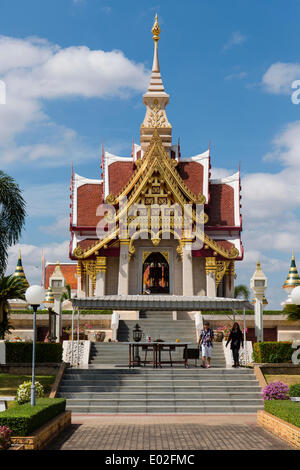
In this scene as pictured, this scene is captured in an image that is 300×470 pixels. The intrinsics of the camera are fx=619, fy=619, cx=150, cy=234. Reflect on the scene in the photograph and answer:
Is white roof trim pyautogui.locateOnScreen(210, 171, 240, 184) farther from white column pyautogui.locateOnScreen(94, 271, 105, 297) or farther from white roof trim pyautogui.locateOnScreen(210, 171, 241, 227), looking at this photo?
white column pyautogui.locateOnScreen(94, 271, 105, 297)

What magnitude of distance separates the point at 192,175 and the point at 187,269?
23.3ft

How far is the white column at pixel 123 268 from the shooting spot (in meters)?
31.0

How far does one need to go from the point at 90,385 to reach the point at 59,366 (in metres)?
1.71

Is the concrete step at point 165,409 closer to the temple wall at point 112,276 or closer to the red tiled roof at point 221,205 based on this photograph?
the temple wall at point 112,276

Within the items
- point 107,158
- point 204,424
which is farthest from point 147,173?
point 204,424

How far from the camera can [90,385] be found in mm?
18812

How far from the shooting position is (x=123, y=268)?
31203mm

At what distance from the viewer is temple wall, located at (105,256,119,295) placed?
32.5 meters

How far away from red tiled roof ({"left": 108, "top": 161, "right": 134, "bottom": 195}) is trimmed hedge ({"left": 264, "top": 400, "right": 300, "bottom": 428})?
72.7ft

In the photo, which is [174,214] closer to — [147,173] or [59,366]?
[147,173]

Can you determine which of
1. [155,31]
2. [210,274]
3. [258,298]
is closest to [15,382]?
[258,298]

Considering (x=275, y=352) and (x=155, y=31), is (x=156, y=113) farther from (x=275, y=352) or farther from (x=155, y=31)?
(x=275, y=352)

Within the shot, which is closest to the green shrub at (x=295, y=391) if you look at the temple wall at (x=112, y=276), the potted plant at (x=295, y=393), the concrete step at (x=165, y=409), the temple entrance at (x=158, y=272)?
the potted plant at (x=295, y=393)
